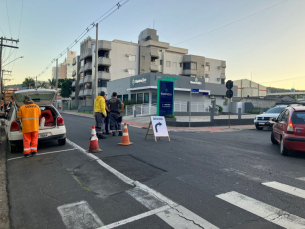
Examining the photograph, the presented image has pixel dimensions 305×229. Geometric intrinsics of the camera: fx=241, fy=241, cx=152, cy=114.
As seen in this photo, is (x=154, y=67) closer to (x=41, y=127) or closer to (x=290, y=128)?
(x=41, y=127)

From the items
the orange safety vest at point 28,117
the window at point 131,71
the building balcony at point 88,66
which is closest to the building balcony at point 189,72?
the window at point 131,71

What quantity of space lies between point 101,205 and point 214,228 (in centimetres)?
168

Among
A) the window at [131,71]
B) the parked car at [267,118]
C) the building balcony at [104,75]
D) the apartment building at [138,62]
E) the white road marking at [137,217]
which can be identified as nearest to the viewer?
the white road marking at [137,217]

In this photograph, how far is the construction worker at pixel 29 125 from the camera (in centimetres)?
683

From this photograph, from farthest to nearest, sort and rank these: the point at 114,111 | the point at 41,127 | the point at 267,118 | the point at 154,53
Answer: the point at 154,53
the point at 267,118
the point at 114,111
the point at 41,127

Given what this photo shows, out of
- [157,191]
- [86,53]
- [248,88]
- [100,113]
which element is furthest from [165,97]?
[248,88]

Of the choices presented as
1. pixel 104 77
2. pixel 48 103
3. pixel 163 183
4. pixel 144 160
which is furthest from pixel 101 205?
pixel 104 77

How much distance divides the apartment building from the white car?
118 ft

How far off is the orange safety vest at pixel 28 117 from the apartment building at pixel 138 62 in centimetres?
3787

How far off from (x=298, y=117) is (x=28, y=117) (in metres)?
8.00

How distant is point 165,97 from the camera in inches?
752

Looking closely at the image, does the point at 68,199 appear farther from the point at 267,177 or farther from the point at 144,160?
the point at 267,177

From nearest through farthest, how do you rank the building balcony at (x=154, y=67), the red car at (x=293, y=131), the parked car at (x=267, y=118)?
the red car at (x=293, y=131) < the parked car at (x=267, y=118) < the building balcony at (x=154, y=67)

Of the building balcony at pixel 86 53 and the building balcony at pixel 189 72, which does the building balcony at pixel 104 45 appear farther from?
the building balcony at pixel 189 72
